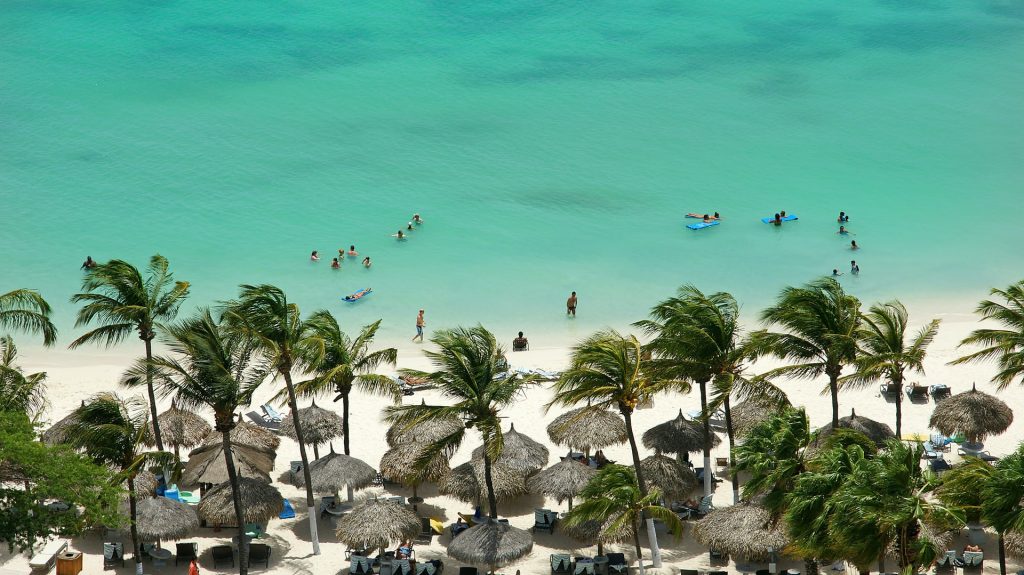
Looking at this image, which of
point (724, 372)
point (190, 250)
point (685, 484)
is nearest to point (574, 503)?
point (685, 484)

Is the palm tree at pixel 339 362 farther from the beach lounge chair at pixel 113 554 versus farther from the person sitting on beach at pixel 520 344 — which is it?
the person sitting on beach at pixel 520 344

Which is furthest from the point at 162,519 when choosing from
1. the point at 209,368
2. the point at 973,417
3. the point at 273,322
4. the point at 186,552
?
the point at 973,417

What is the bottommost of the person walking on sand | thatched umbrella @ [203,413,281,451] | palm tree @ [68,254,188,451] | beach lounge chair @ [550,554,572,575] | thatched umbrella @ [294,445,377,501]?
beach lounge chair @ [550,554,572,575]

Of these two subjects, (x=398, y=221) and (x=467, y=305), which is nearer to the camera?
(x=467, y=305)

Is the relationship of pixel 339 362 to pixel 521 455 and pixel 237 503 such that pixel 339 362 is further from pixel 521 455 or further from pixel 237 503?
pixel 521 455

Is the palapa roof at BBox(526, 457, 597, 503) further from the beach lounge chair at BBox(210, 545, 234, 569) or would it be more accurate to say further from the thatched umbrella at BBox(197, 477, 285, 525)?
the beach lounge chair at BBox(210, 545, 234, 569)

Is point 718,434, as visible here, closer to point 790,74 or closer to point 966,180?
point 966,180

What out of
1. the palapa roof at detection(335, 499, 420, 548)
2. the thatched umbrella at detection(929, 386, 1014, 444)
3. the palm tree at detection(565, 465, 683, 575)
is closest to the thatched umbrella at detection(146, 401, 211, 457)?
the palapa roof at detection(335, 499, 420, 548)
